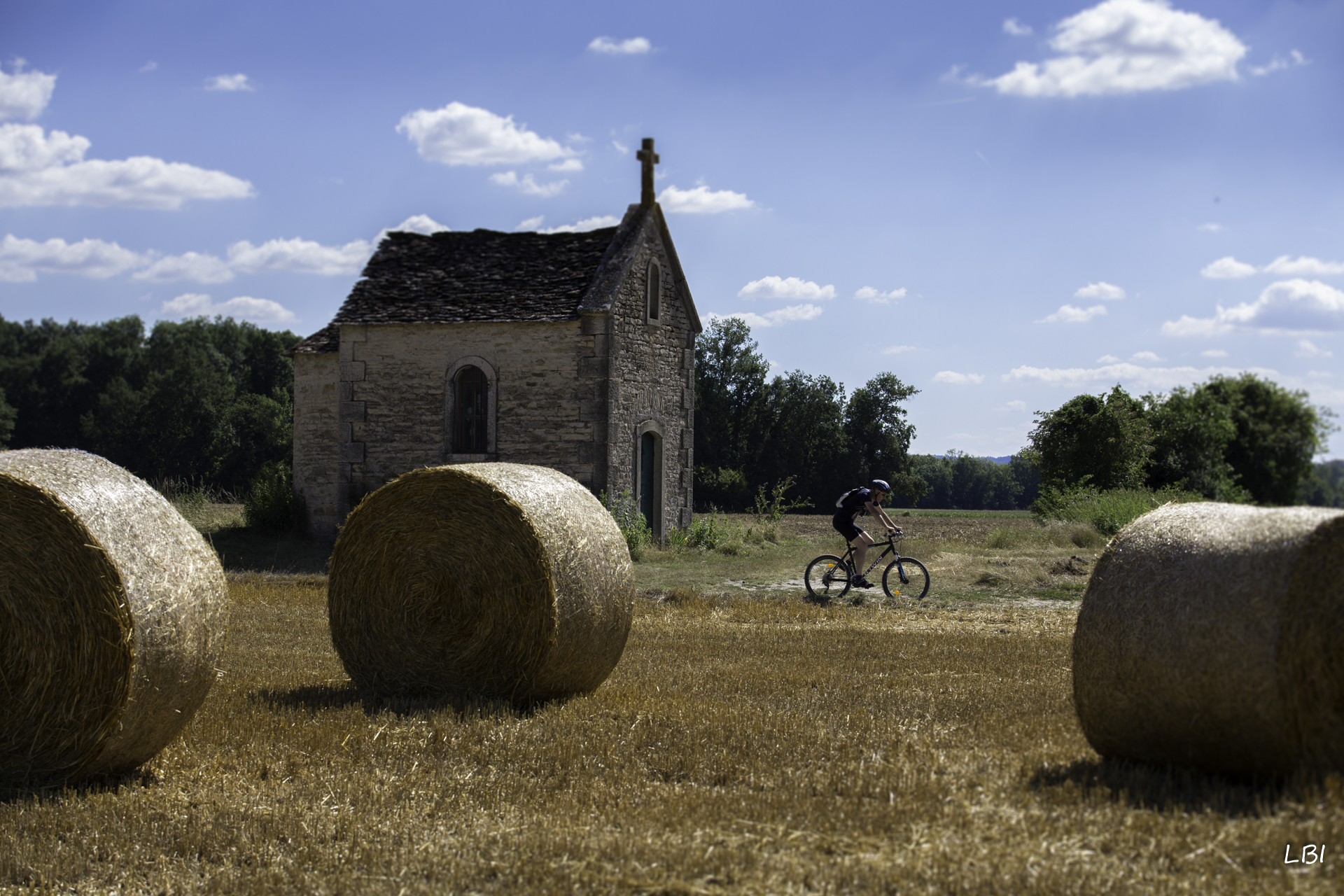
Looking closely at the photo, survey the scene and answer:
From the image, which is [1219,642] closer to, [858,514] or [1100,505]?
[858,514]

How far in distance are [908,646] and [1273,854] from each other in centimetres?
595

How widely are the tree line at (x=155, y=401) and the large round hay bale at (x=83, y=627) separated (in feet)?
149

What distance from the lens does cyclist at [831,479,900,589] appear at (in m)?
13.5

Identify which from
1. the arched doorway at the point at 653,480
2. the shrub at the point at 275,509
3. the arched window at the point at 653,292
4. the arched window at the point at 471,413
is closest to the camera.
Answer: the arched window at the point at 471,413

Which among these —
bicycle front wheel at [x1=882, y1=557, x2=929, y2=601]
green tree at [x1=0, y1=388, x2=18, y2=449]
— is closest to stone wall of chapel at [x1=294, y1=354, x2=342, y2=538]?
bicycle front wheel at [x1=882, y1=557, x2=929, y2=601]

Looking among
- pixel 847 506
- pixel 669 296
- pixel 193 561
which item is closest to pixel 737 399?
pixel 669 296

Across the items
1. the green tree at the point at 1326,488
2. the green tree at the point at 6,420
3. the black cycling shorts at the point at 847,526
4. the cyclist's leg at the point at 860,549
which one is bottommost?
the cyclist's leg at the point at 860,549

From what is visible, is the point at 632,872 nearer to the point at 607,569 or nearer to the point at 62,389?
the point at 607,569

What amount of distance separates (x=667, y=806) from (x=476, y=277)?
1703cm

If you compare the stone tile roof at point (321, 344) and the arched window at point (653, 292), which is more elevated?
the arched window at point (653, 292)

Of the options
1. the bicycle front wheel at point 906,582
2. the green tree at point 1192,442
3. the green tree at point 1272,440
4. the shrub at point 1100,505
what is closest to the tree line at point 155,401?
the shrub at point 1100,505

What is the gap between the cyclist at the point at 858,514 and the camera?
13477 mm

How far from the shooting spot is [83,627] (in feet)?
16.7

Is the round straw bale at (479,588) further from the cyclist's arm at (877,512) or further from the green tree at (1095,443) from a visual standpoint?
the green tree at (1095,443)
